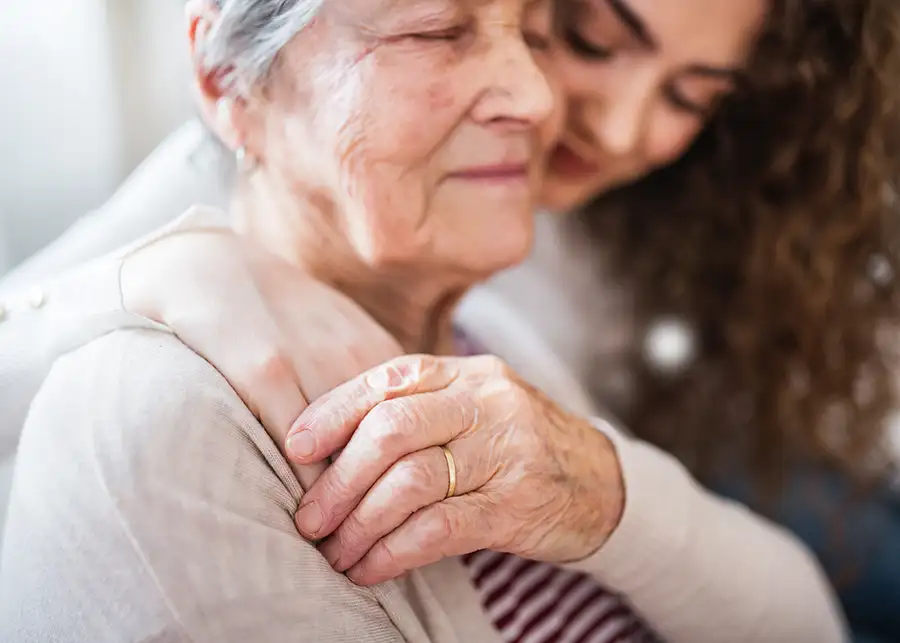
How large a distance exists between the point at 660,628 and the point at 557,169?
60 cm

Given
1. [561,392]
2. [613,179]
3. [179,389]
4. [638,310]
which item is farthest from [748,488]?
[179,389]

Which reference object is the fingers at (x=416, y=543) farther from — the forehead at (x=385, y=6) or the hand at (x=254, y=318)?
the forehead at (x=385, y=6)

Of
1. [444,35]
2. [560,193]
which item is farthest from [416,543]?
[560,193]

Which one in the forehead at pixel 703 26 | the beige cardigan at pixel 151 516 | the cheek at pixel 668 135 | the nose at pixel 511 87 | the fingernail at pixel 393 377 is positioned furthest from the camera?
the cheek at pixel 668 135

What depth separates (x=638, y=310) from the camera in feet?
4.92

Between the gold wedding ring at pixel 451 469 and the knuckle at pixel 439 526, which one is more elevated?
the gold wedding ring at pixel 451 469

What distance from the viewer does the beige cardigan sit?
0.55m

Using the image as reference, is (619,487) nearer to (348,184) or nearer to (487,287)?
(348,184)

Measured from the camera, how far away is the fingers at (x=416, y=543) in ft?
2.07

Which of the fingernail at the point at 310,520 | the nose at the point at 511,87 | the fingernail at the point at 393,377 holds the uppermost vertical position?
the nose at the point at 511,87

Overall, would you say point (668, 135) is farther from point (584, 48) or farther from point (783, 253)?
point (783, 253)

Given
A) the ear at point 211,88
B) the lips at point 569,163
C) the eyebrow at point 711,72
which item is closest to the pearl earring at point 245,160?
the ear at point 211,88

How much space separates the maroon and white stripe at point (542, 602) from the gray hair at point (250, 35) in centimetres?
52

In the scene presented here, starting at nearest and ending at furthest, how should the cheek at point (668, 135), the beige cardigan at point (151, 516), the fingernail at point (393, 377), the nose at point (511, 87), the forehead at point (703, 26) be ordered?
the beige cardigan at point (151, 516) → the fingernail at point (393, 377) → the nose at point (511, 87) → the forehead at point (703, 26) → the cheek at point (668, 135)
